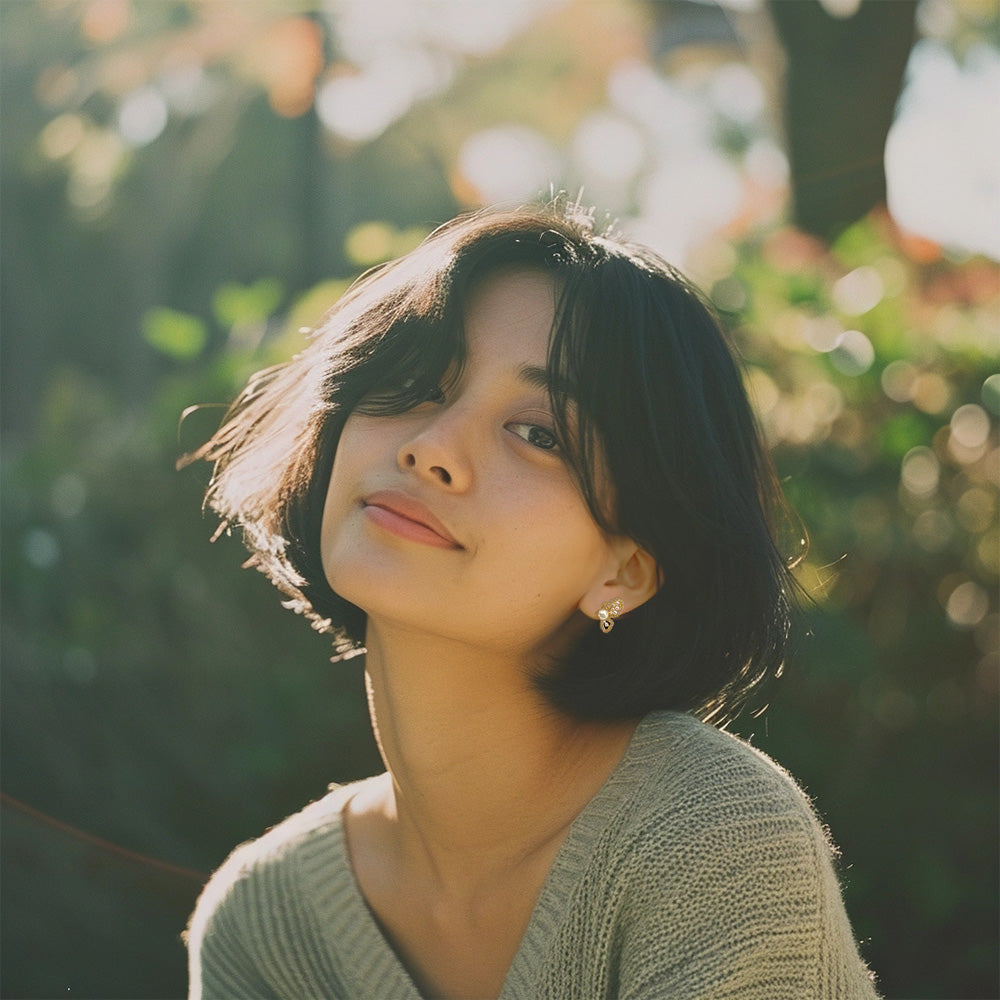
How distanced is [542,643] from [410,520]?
1.23ft

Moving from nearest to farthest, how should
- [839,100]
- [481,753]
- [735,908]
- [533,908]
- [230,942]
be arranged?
[735,908] → [533,908] → [481,753] → [230,942] → [839,100]

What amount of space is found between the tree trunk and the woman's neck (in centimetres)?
335

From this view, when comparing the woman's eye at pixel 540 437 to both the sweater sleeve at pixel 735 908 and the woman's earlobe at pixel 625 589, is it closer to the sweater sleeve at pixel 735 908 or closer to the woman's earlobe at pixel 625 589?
the woman's earlobe at pixel 625 589

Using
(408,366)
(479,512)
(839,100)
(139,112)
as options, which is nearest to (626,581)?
(479,512)

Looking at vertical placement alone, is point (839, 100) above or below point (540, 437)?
below

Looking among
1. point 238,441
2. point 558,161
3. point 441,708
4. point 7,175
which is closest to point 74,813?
point 238,441

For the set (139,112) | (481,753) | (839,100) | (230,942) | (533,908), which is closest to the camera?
(533,908)

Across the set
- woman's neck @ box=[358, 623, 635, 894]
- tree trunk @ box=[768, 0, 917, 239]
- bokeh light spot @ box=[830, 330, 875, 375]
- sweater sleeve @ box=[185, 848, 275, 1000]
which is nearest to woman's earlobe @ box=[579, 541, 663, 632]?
woman's neck @ box=[358, 623, 635, 894]

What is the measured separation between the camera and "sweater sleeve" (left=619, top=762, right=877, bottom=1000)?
5.70 ft

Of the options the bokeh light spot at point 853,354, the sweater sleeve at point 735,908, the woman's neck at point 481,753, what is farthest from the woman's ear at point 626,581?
the bokeh light spot at point 853,354

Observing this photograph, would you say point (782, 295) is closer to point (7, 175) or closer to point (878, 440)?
point (878, 440)

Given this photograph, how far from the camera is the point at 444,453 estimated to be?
1830 millimetres

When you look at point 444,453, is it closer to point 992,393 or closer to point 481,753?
point 481,753

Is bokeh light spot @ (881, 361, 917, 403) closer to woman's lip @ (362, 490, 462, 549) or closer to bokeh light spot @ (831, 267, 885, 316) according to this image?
bokeh light spot @ (831, 267, 885, 316)
